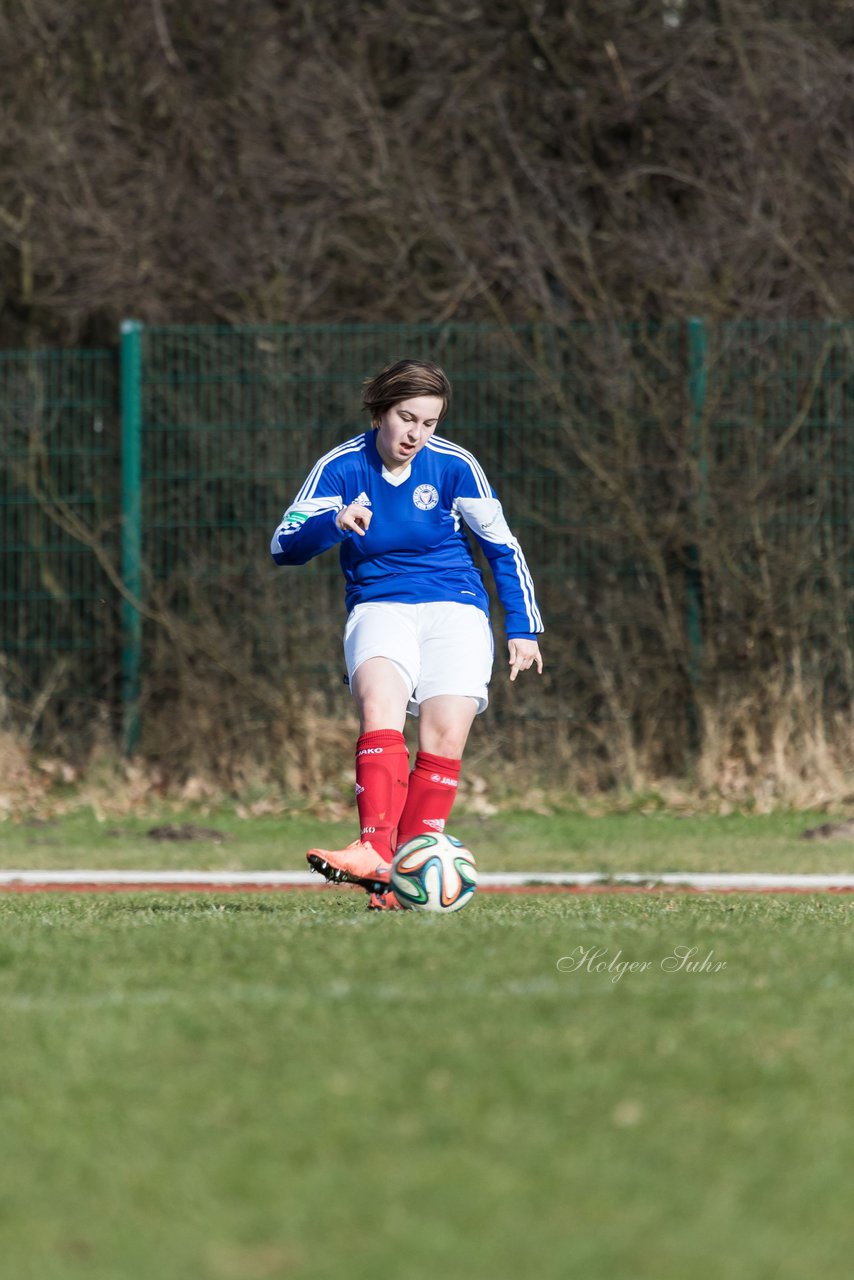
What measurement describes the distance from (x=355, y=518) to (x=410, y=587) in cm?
50

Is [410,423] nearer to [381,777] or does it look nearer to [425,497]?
[425,497]

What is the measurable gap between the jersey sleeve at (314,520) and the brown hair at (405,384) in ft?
0.91

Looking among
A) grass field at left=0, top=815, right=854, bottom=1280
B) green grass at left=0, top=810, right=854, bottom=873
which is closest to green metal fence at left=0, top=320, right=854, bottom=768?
green grass at left=0, top=810, right=854, bottom=873

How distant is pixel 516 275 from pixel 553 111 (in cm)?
232

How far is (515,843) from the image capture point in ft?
35.4

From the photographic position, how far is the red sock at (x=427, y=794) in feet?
22.0

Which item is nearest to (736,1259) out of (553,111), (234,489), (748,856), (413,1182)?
(413,1182)

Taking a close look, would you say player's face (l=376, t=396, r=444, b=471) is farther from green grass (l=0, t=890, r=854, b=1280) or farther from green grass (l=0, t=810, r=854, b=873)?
green grass (l=0, t=810, r=854, b=873)

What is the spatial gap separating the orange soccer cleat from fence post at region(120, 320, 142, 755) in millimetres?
6748

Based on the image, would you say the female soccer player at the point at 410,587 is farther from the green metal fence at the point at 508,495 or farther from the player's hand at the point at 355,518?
the green metal fence at the point at 508,495

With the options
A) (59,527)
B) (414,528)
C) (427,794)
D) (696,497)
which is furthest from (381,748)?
(59,527)

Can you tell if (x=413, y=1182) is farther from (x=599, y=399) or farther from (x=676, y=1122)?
(x=599, y=399)

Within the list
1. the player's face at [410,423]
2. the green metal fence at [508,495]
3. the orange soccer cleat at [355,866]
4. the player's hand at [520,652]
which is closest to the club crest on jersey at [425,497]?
the player's face at [410,423]

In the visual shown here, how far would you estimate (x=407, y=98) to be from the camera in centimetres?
1602
